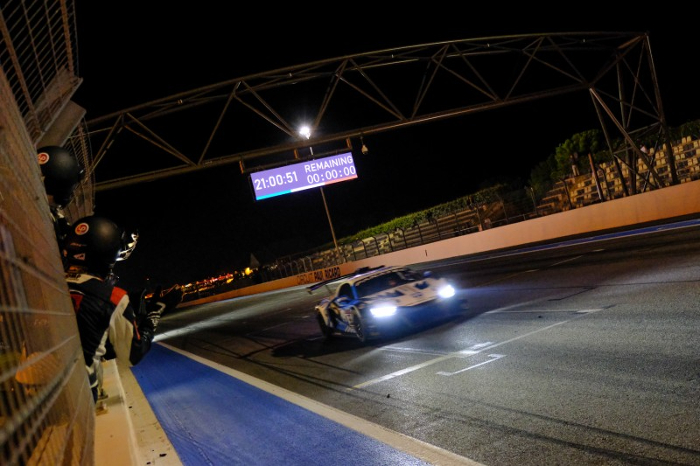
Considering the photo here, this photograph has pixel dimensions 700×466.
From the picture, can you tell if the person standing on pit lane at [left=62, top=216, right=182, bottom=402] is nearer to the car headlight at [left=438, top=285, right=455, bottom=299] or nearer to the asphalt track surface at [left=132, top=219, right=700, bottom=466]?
the asphalt track surface at [left=132, top=219, right=700, bottom=466]

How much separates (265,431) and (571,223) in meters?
20.5

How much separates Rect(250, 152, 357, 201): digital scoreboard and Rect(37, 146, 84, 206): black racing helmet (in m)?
22.6

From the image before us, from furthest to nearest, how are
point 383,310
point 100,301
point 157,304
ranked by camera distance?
1. point 383,310
2. point 157,304
3. point 100,301

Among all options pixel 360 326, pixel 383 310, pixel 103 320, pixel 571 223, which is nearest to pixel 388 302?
pixel 383 310

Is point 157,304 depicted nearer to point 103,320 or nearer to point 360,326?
point 103,320

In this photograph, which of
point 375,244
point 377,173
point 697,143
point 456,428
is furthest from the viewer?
point 377,173

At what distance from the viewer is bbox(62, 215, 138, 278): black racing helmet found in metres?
4.43

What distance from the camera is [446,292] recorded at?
11.5 m

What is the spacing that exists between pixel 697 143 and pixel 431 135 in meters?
45.5

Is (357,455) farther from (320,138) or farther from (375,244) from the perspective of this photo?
(375,244)

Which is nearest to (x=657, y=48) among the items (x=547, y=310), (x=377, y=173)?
(x=547, y=310)

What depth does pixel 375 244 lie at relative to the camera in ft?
136

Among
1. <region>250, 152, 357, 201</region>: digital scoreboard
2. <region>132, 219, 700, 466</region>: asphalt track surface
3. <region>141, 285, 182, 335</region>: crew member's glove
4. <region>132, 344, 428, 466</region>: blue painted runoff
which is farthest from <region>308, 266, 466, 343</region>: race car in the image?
<region>250, 152, 357, 201</region>: digital scoreboard

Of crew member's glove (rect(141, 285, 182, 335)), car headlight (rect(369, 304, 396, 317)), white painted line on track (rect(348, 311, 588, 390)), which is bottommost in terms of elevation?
white painted line on track (rect(348, 311, 588, 390))
